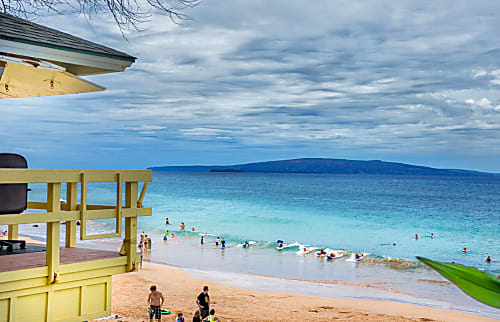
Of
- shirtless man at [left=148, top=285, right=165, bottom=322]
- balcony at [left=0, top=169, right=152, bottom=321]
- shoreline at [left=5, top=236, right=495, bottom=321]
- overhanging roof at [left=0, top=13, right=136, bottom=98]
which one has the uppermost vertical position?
overhanging roof at [left=0, top=13, right=136, bottom=98]

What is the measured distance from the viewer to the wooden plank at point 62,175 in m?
3.66

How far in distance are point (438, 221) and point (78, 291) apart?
6174 cm

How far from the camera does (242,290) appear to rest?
63.0 feet

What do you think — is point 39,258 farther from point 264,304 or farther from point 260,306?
point 264,304

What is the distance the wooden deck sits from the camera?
389cm

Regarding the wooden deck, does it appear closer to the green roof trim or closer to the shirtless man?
the green roof trim

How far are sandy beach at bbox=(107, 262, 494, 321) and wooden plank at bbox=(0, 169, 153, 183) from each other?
10.5 m

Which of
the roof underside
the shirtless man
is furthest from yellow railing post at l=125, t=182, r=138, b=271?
the shirtless man

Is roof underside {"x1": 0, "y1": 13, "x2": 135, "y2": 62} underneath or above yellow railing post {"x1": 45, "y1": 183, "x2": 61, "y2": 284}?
above

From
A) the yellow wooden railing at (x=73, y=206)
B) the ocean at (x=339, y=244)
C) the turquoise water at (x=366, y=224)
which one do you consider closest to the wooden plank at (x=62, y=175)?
the yellow wooden railing at (x=73, y=206)

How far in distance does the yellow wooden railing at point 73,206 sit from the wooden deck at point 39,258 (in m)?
0.19

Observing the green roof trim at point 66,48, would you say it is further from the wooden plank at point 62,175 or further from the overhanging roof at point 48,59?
the wooden plank at point 62,175

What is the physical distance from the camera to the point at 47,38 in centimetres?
428

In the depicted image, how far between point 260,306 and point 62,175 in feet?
45.2
